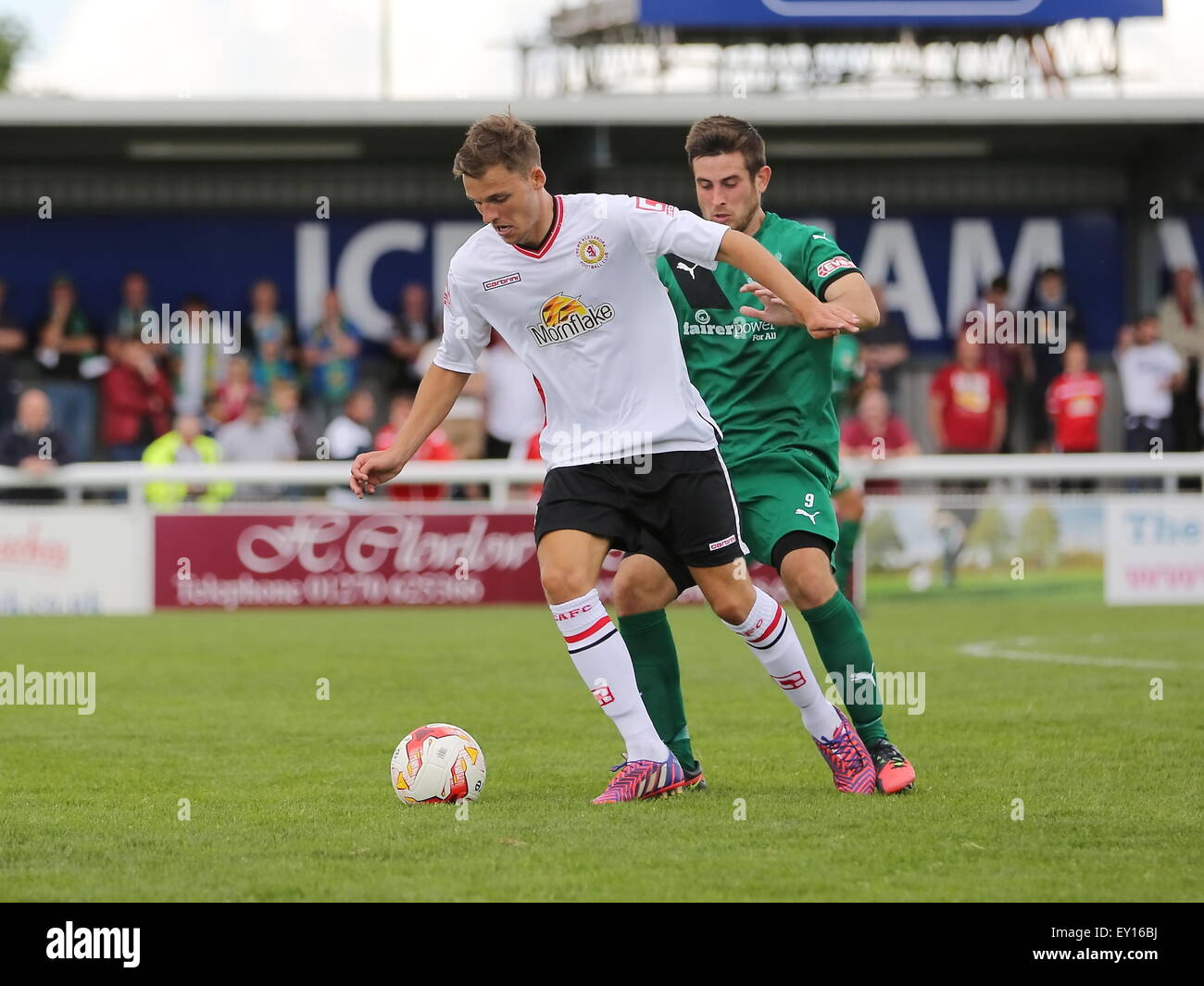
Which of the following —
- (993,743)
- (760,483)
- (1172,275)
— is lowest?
(993,743)

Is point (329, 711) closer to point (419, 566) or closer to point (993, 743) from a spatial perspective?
point (993, 743)

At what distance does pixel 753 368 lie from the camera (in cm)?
660

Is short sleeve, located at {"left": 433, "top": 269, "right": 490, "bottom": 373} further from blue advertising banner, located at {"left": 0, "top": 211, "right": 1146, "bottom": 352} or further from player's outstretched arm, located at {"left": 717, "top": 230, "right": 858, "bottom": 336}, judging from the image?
blue advertising banner, located at {"left": 0, "top": 211, "right": 1146, "bottom": 352}

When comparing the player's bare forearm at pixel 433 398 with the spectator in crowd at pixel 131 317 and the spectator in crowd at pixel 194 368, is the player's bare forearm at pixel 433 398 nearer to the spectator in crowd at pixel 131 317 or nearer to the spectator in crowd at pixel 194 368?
the spectator in crowd at pixel 194 368

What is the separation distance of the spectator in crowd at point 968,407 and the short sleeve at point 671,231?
12053 millimetres

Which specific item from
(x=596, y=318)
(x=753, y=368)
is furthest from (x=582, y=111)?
(x=596, y=318)

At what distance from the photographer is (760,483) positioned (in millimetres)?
6527

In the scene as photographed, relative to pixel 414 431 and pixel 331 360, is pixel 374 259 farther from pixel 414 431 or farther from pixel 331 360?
pixel 414 431

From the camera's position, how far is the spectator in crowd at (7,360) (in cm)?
1814

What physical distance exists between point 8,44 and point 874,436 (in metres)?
55.9

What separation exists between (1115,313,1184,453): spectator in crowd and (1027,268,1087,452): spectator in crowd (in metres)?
0.80
